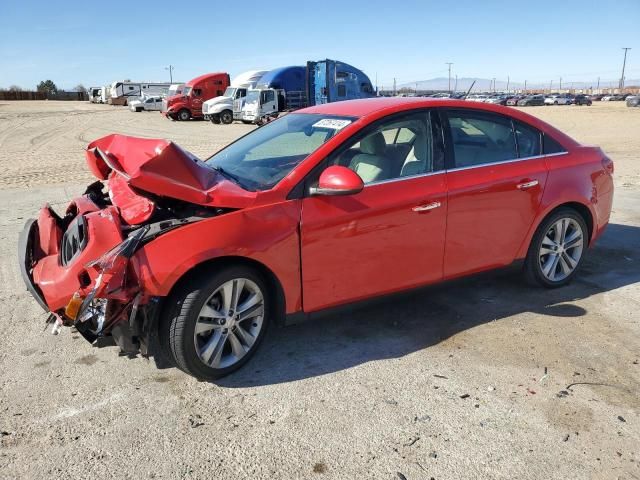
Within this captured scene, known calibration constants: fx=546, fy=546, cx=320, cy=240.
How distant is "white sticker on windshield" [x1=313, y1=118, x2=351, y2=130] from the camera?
3809 mm

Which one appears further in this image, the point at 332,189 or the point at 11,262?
the point at 11,262

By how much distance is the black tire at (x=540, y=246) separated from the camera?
4.59m

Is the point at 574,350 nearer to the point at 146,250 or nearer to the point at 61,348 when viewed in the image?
the point at 146,250

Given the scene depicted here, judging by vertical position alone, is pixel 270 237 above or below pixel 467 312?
above

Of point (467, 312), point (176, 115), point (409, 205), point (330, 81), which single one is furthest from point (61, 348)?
point (176, 115)

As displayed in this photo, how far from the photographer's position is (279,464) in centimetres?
267

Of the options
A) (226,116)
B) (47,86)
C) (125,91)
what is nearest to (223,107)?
(226,116)

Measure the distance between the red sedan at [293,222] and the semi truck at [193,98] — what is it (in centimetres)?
3311

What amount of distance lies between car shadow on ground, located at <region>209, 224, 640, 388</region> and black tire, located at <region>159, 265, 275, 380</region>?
27cm

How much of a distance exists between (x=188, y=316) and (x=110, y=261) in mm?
530

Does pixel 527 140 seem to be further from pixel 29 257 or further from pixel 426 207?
pixel 29 257

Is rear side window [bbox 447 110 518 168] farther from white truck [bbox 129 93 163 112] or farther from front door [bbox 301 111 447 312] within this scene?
white truck [bbox 129 93 163 112]

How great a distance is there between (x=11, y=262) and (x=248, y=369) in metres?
3.46

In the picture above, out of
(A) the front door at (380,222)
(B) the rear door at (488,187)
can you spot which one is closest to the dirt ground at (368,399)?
(B) the rear door at (488,187)
